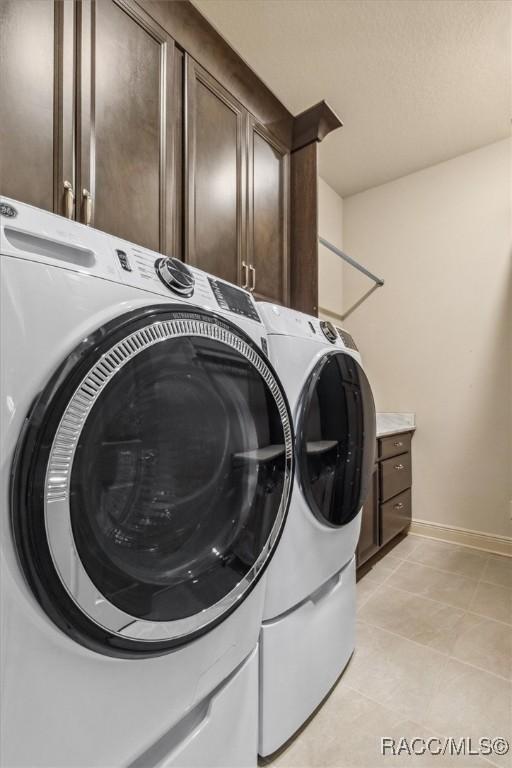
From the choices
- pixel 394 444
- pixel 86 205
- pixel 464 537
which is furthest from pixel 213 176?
pixel 464 537

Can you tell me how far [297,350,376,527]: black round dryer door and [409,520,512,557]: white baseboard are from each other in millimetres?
1705

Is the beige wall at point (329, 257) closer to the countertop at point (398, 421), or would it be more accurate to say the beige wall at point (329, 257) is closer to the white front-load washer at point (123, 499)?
the countertop at point (398, 421)

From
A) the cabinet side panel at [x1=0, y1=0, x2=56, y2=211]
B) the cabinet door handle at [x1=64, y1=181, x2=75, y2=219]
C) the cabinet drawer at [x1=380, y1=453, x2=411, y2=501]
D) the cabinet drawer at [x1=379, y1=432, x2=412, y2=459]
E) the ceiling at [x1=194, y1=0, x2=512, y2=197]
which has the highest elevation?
the ceiling at [x1=194, y1=0, x2=512, y2=197]

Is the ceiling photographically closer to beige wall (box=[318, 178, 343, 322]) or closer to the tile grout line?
beige wall (box=[318, 178, 343, 322])

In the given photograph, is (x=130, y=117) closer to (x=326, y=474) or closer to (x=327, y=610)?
(x=326, y=474)

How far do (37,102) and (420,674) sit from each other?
6.99ft

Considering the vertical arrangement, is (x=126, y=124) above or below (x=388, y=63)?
below

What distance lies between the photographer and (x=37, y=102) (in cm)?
94

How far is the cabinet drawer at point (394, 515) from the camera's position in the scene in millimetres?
2163

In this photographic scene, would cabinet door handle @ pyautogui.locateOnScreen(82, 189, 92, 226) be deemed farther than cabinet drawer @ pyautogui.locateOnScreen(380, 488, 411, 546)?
No

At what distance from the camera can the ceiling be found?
157cm

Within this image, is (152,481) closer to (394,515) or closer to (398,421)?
(394,515)

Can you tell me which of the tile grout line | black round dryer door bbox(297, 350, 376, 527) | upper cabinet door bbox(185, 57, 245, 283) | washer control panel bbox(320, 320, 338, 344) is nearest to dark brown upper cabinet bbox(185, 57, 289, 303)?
upper cabinet door bbox(185, 57, 245, 283)

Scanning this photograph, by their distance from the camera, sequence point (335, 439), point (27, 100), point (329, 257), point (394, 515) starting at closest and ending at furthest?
point (27, 100)
point (335, 439)
point (394, 515)
point (329, 257)
